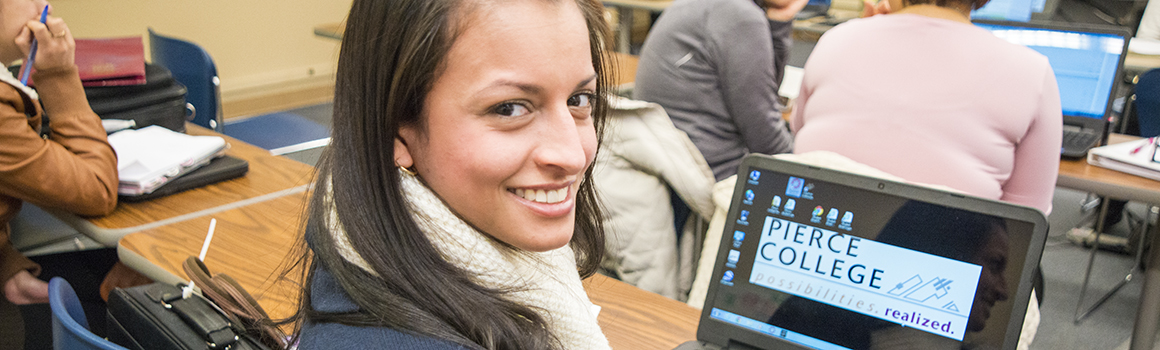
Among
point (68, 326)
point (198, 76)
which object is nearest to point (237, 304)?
point (68, 326)

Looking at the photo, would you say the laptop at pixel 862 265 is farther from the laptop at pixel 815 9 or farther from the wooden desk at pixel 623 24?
the wooden desk at pixel 623 24

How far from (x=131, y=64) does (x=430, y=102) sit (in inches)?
Result: 65.1

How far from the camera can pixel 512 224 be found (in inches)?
26.7

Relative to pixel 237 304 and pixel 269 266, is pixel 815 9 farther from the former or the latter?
pixel 237 304

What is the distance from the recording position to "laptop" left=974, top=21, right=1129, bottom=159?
6.84ft

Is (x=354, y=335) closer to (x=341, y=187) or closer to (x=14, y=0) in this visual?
(x=341, y=187)

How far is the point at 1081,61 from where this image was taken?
215 centimetres

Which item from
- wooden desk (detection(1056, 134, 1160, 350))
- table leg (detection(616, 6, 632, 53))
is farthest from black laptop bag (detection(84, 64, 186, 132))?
table leg (detection(616, 6, 632, 53))

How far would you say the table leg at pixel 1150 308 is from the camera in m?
2.02

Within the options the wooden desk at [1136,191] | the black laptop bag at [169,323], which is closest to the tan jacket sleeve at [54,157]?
the black laptop bag at [169,323]

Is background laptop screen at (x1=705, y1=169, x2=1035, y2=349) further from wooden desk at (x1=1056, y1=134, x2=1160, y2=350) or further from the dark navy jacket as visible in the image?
wooden desk at (x1=1056, y1=134, x2=1160, y2=350)

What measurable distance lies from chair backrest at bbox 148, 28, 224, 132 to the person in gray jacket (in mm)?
1439

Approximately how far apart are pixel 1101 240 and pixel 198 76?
11.5 feet

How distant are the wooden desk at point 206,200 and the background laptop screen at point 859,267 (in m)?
0.87
